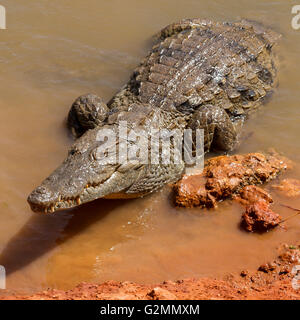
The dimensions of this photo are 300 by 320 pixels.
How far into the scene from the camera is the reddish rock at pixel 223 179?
13.5 feet

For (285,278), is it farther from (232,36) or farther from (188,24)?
(188,24)

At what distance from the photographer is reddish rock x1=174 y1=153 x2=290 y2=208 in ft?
13.5

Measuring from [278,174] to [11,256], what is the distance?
2.76 metres

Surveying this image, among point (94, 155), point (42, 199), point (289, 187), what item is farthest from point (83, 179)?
point (289, 187)

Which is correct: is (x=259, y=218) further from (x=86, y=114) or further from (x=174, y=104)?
(x=86, y=114)

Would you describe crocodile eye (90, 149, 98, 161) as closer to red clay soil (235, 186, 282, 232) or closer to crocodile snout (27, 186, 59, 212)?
crocodile snout (27, 186, 59, 212)

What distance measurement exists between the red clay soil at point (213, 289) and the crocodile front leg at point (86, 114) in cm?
219

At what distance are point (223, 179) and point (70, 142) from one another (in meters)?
1.92

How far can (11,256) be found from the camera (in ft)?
12.0

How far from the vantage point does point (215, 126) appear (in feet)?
15.7

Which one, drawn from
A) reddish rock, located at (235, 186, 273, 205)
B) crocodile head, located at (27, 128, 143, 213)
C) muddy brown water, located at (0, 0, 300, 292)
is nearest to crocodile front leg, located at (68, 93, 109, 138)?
muddy brown water, located at (0, 0, 300, 292)

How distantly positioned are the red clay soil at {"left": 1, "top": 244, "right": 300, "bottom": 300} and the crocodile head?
71cm

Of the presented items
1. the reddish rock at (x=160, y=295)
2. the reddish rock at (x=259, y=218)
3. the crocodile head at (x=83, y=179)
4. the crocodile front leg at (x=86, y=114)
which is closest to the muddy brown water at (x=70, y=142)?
the reddish rock at (x=259, y=218)

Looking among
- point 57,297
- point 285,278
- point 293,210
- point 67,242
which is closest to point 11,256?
point 67,242
